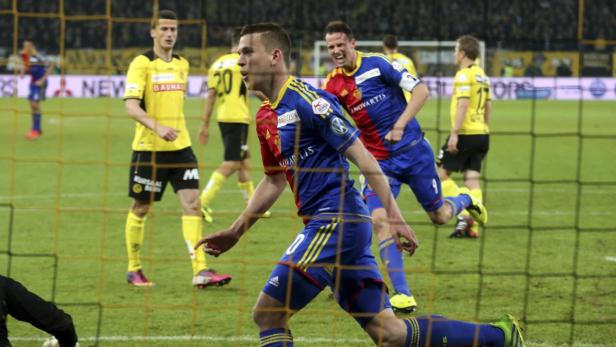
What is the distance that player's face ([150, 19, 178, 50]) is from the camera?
8805mm

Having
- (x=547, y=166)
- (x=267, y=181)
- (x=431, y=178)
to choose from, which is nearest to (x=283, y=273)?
(x=267, y=181)

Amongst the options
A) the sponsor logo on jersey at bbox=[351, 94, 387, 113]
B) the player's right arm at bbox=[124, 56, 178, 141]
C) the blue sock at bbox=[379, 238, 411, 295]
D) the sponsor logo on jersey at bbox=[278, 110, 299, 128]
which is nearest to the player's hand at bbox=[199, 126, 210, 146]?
the player's right arm at bbox=[124, 56, 178, 141]

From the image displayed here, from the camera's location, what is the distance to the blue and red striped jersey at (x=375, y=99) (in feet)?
28.0

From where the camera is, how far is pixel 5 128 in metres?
25.7

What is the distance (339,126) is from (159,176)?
152 inches

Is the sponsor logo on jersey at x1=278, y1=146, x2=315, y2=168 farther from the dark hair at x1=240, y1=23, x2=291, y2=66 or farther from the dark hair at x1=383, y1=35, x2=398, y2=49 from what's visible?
the dark hair at x1=383, y1=35, x2=398, y2=49

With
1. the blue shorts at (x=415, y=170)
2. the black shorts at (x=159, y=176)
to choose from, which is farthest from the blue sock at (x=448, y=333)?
the black shorts at (x=159, y=176)

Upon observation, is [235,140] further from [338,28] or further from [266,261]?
[338,28]

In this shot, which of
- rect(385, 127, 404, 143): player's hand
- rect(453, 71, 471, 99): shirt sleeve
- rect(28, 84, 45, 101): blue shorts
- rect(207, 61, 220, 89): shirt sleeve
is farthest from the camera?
rect(28, 84, 45, 101): blue shorts

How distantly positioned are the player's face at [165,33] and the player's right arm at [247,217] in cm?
326

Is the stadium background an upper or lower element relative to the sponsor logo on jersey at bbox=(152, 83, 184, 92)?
lower

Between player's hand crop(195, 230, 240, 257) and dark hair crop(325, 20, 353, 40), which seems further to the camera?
dark hair crop(325, 20, 353, 40)

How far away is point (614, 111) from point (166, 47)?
22064 mm

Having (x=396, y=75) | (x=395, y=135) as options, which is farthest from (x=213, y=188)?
(x=395, y=135)
